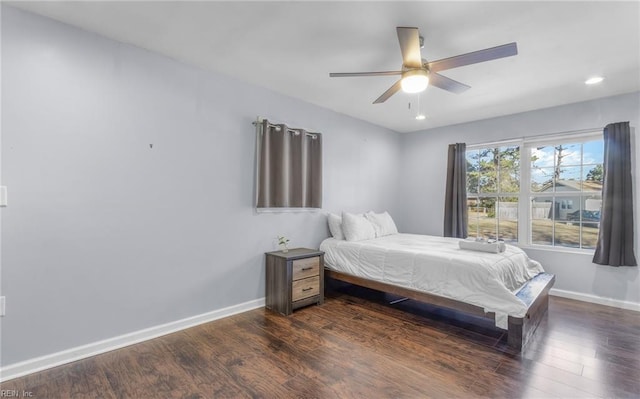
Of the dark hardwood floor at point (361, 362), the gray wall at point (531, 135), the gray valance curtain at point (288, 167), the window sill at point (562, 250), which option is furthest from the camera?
the window sill at point (562, 250)

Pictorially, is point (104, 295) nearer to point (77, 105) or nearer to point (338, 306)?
point (77, 105)

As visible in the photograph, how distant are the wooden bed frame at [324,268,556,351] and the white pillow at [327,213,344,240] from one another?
0.68 metres

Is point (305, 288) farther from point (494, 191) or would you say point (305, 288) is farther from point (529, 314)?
point (494, 191)

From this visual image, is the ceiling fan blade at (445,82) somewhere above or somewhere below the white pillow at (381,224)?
above

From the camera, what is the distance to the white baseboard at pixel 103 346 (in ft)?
6.82

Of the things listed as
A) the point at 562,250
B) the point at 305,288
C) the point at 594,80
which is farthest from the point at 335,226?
the point at 594,80

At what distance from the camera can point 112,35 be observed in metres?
2.44

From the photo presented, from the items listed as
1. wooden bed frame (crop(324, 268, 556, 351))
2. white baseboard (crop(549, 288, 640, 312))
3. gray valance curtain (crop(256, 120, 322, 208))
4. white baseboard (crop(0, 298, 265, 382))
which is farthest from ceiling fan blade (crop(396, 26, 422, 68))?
white baseboard (crop(549, 288, 640, 312))

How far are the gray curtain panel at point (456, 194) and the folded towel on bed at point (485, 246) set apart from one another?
1515 millimetres

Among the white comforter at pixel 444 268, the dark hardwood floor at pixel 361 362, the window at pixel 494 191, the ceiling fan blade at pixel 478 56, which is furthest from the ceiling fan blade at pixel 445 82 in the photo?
the window at pixel 494 191

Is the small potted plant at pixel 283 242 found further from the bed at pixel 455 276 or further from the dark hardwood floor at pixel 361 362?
the dark hardwood floor at pixel 361 362

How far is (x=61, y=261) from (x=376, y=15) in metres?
2.96

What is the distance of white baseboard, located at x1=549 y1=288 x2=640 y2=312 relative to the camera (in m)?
3.48

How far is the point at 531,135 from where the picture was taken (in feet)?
14.0
